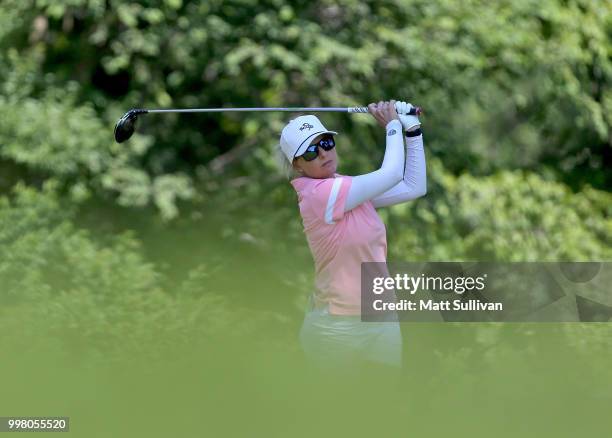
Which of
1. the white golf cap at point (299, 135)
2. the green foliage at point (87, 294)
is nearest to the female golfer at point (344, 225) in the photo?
the white golf cap at point (299, 135)

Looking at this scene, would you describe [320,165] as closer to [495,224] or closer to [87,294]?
[87,294]

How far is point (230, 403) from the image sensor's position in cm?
442

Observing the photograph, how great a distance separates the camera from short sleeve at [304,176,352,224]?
3.46 m

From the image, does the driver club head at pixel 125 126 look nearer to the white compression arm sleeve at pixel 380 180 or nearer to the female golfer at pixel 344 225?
the female golfer at pixel 344 225

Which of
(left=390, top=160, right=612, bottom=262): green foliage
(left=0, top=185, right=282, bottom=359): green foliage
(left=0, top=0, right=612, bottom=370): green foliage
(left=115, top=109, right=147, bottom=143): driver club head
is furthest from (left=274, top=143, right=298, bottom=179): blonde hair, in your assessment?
(left=390, top=160, right=612, bottom=262): green foliage

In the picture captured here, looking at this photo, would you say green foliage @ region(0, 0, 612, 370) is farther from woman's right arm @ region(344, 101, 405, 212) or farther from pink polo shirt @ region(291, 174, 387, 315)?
woman's right arm @ region(344, 101, 405, 212)

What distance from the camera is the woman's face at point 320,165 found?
359 cm

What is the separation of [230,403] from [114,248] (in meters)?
3.90

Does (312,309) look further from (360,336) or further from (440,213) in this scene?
(440,213)

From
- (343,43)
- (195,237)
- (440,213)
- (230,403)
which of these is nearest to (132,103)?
(195,237)

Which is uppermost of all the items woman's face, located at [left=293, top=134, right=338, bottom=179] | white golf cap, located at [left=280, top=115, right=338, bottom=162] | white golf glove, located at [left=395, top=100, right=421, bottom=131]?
white golf glove, located at [left=395, top=100, right=421, bottom=131]

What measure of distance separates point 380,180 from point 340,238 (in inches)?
9.0

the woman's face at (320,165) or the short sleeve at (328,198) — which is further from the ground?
the woman's face at (320,165)

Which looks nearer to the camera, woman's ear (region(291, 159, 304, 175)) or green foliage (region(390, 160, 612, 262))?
woman's ear (region(291, 159, 304, 175))
